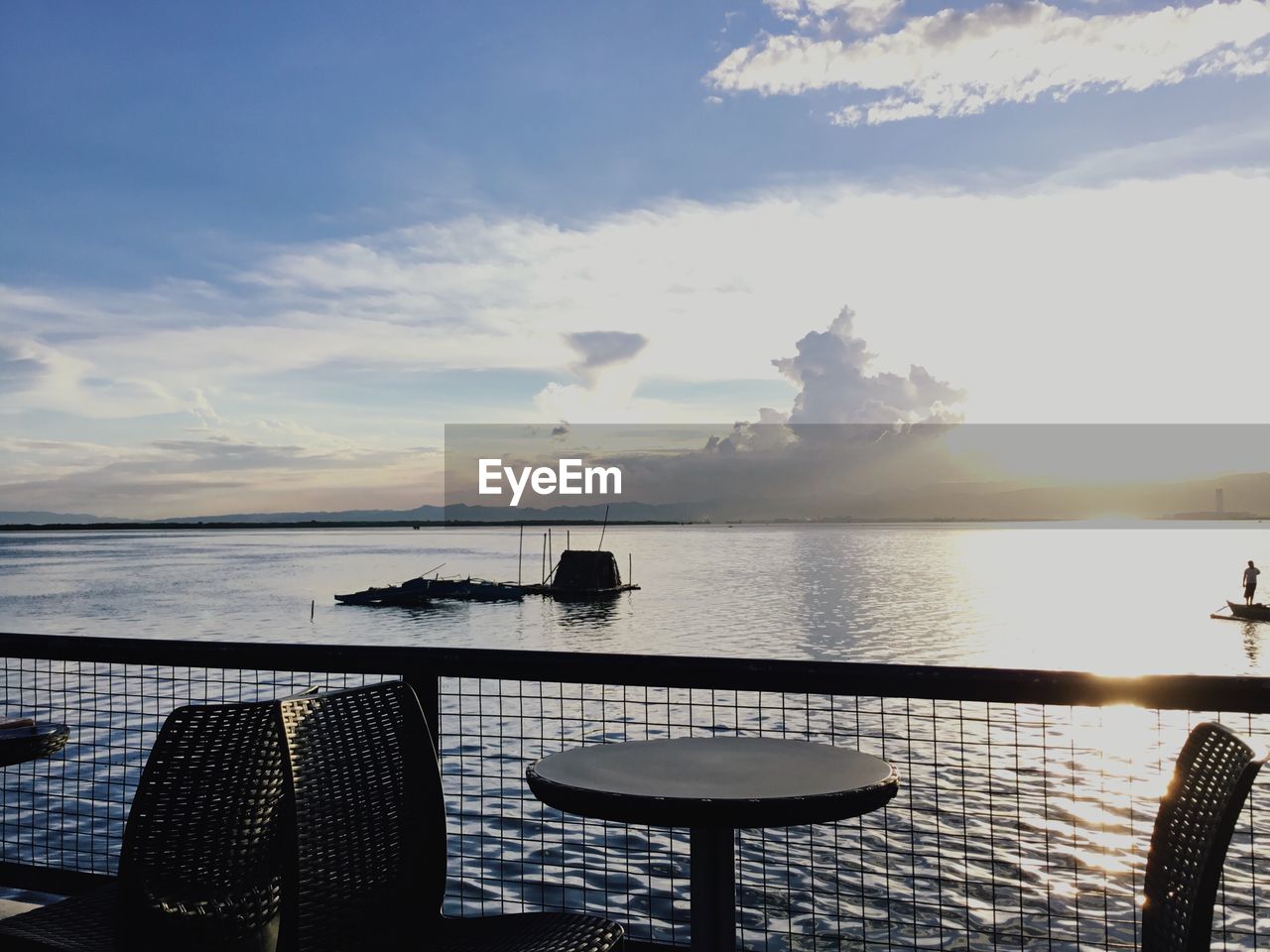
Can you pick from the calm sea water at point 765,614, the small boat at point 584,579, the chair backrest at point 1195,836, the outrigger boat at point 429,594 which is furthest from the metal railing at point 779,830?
the small boat at point 584,579

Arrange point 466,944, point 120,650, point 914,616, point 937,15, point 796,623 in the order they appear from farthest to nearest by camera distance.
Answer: point 914,616 < point 796,623 < point 937,15 < point 120,650 < point 466,944

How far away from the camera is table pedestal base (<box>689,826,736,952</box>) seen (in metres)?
2.71

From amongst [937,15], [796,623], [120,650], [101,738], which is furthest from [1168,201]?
[796,623]

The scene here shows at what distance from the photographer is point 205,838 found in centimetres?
292

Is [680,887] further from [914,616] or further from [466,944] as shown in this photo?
[914,616]

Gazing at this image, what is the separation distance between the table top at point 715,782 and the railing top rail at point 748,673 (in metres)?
0.21

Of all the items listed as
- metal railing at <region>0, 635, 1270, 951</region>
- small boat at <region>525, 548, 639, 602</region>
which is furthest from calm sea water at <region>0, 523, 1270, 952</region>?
small boat at <region>525, 548, 639, 602</region>

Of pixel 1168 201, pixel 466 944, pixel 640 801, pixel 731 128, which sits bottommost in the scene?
pixel 466 944

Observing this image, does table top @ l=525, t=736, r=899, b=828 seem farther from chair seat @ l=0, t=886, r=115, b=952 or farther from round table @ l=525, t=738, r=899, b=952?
chair seat @ l=0, t=886, r=115, b=952

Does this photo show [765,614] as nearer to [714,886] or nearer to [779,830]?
[779,830]

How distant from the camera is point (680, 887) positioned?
1330 centimetres

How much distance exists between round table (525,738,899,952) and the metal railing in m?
0.20

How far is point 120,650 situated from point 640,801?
2.62m

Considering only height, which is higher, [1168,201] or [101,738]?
[1168,201]
